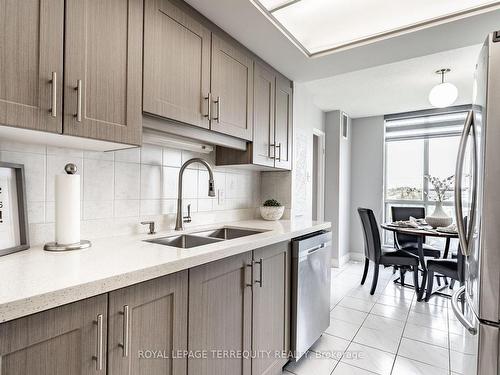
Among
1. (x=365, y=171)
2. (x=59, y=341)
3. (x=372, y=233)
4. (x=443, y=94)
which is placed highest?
(x=443, y=94)

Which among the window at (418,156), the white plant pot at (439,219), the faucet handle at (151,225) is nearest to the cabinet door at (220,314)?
the faucet handle at (151,225)

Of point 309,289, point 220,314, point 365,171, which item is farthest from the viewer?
point 365,171

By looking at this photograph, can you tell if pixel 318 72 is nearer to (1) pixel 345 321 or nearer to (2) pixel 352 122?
(1) pixel 345 321

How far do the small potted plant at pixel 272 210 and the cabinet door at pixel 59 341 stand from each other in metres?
1.79

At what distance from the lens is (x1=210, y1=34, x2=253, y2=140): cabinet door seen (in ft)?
5.82

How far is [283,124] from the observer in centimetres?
254

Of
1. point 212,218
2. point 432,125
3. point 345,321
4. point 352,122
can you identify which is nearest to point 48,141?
point 212,218

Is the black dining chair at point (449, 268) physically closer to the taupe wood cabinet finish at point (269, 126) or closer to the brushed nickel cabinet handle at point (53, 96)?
the taupe wood cabinet finish at point (269, 126)

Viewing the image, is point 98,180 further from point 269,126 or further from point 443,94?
point 443,94

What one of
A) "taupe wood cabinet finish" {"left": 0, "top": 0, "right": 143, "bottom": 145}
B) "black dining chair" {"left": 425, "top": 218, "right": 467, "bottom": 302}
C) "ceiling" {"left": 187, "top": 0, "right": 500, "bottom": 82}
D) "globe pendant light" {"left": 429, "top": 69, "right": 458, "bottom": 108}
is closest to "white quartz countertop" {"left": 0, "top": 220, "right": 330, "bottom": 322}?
"taupe wood cabinet finish" {"left": 0, "top": 0, "right": 143, "bottom": 145}

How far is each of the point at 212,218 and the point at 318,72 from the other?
158cm

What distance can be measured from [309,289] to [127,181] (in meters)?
1.43

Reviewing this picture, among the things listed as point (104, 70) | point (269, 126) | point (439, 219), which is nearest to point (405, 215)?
point (439, 219)

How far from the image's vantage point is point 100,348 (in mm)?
858
